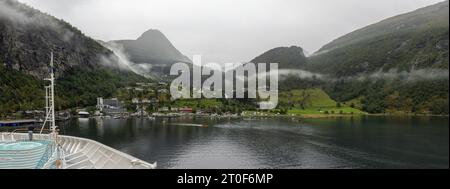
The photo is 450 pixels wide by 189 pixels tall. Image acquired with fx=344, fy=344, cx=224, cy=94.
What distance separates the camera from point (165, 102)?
87.8m

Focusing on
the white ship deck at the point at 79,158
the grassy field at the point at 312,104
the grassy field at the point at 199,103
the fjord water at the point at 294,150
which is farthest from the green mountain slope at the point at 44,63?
the grassy field at the point at 312,104

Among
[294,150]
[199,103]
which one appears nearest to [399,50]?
[199,103]

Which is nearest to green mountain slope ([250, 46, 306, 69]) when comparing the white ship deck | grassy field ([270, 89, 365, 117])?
grassy field ([270, 89, 365, 117])

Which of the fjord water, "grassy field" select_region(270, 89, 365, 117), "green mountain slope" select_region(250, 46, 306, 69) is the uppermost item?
"green mountain slope" select_region(250, 46, 306, 69)

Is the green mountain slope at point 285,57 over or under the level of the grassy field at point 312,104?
over

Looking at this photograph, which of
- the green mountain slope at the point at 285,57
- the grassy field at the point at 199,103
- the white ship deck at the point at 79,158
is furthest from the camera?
the green mountain slope at the point at 285,57

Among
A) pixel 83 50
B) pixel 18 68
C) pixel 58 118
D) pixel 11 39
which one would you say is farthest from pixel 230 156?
pixel 83 50

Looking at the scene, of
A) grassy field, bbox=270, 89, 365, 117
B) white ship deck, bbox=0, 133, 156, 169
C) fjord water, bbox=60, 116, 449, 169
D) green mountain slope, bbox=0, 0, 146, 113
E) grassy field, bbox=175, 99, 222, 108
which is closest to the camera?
white ship deck, bbox=0, 133, 156, 169

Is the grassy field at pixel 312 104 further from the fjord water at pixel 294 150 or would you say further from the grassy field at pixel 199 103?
Result: the fjord water at pixel 294 150

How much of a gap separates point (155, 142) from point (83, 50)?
8043cm

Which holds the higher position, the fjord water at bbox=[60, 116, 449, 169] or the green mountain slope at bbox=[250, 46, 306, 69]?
the green mountain slope at bbox=[250, 46, 306, 69]

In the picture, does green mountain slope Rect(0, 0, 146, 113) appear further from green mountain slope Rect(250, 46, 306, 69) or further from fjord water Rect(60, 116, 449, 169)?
green mountain slope Rect(250, 46, 306, 69)

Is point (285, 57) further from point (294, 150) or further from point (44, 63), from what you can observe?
point (294, 150)

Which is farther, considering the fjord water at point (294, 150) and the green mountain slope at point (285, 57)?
the green mountain slope at point (285, 57)
